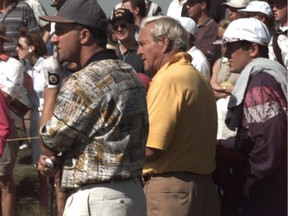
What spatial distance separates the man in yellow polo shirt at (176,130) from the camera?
20.8ft

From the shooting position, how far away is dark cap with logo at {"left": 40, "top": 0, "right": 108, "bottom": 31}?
5.63 meters

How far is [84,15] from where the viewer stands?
18.5 ft

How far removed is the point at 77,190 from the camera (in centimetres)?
547

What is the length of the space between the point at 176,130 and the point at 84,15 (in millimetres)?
1140

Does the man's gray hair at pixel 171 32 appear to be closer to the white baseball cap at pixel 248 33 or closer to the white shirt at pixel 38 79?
the white baseball cap at pixel 248 33

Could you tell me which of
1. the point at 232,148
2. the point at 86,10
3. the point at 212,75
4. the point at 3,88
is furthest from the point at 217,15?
the point at 86,10

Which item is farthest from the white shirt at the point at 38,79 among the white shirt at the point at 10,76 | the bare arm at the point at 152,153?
the bare arm at the point at 152,153

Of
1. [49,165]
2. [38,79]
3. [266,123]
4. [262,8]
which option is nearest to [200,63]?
[262,8]

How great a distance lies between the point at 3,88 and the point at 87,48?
15.3ft

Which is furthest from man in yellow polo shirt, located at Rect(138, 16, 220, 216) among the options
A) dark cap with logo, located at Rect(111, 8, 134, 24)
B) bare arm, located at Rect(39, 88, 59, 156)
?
dark cap with logo, located at Rect(111, 8, 134, 24)

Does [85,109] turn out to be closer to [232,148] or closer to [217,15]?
[232,148]

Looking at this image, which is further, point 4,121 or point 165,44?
point 4,121

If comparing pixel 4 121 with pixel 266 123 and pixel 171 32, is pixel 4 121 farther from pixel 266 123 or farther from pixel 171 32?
pixel 266 123

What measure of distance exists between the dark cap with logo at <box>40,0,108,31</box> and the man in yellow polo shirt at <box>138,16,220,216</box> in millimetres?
850
